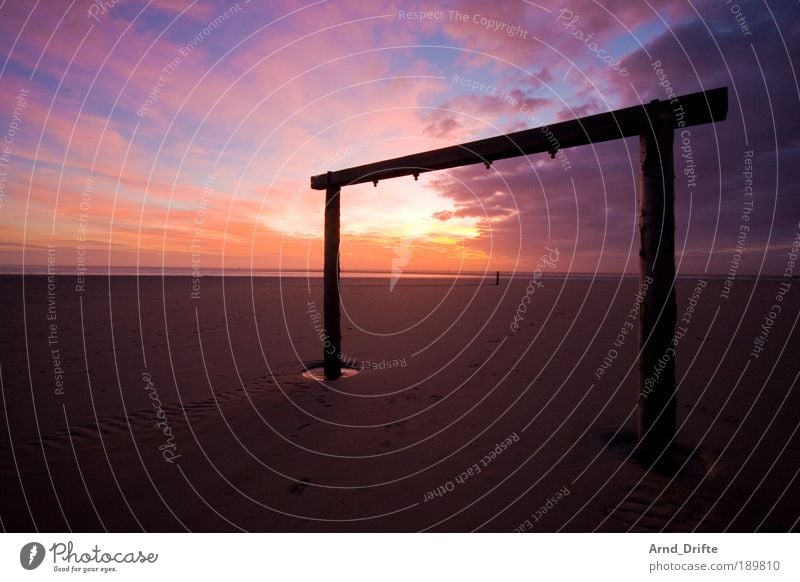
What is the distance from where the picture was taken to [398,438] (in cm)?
541

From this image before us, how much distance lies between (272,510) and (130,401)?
4.85 m

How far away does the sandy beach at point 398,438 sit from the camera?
149 inches

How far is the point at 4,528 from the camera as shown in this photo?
368cm

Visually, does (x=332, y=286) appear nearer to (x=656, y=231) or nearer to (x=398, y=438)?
(x=398, y=438)

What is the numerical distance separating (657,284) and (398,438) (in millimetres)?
3908

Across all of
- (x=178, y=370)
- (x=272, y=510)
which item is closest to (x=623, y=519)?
(x=272, y=510)

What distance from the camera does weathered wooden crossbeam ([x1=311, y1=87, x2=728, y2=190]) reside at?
13.3 ft

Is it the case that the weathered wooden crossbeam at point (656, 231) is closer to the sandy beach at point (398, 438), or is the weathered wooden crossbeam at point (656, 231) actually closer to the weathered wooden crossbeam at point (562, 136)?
the weathered wooden crossbeam at point (562, 136)

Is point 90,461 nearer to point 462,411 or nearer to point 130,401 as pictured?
point 130,401

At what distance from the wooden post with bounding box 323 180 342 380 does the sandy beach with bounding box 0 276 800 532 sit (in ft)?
1.61

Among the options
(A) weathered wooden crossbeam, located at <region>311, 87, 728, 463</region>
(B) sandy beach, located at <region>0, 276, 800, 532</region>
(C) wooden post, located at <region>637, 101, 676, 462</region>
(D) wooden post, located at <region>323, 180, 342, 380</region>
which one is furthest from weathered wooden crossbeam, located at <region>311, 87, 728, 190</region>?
(B) sandy beach, located at <region>0, 276, 800, 532</region>

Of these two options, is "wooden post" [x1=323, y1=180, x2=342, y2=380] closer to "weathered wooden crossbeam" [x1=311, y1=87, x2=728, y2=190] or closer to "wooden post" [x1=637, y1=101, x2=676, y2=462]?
"weathered wooden crossbeam" [x1=311, y1=87, x2=728, y2=190]

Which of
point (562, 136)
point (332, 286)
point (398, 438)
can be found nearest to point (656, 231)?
point (562, 136)

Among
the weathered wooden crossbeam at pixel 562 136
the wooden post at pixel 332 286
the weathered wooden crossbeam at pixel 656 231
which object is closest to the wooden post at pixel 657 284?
the weathered wooden crossbeam at pixel 656 231
